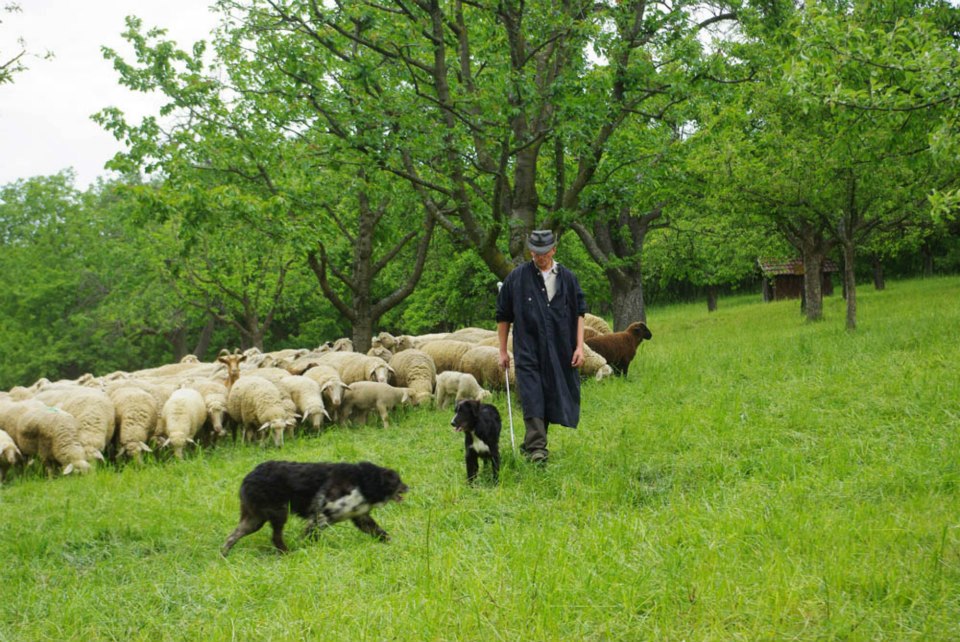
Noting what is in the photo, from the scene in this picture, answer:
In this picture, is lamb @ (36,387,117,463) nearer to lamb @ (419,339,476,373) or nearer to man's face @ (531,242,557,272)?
lamb @ (419,339,476,373)

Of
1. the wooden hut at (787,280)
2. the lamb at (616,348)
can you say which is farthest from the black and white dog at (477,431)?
the wooden hut at (787,280)

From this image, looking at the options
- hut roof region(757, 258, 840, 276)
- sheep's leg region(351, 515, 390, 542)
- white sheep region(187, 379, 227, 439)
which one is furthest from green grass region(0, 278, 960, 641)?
hut roof region(757, 258, 840, 276)

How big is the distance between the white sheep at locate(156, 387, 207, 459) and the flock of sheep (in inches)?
0.6

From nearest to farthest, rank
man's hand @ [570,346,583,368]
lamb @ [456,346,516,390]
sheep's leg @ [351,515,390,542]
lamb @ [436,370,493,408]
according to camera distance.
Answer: sheep's leg @ [351,515,390,542], man's hand @ [570,346,583,368], lamb @ [436,370,493,408], lamb @ [456,346,516,390]

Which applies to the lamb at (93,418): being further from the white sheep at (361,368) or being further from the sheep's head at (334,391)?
the white sheep at (361,368)

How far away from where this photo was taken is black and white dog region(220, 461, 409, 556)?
17.3 ft

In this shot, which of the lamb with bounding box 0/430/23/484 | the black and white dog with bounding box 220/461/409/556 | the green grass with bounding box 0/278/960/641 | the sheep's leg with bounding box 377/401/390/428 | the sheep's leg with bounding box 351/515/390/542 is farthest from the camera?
the sheep's leg with bounding box 377/401/390/428

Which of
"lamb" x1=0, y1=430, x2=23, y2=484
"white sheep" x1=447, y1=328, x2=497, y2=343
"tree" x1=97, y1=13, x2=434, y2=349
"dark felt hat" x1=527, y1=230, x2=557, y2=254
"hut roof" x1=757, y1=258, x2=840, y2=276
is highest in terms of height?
"tree" x1=97, y1=13, x2=434, y2=349

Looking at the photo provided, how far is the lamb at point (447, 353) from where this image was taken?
1424 cm

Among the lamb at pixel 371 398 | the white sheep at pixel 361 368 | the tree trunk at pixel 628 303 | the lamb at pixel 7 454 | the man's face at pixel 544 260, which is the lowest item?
the lamb at pixel 7 454

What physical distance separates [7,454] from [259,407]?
125 inches

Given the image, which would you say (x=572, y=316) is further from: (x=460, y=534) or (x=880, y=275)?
(x=880, y=275)

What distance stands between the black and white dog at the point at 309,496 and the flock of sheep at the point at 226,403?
209 inches

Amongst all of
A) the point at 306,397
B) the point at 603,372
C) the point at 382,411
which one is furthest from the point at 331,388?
the point at 603,372
